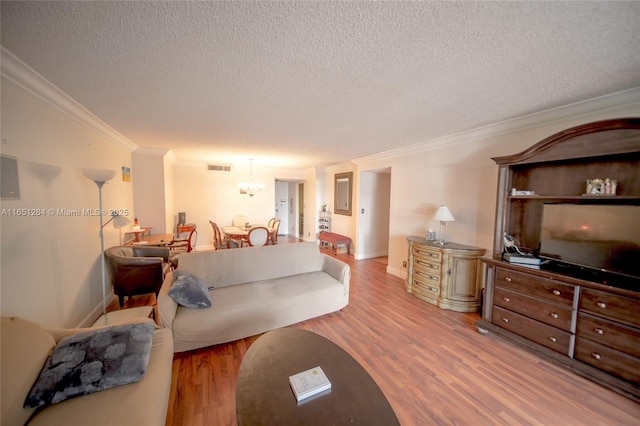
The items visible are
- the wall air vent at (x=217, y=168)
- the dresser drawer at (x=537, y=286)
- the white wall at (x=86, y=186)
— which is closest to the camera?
the white wall at (x=86, y=186)

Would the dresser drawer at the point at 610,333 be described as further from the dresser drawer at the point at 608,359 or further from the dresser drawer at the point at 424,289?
the dresser drawer at the point at 424,289

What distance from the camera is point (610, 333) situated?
182 cm

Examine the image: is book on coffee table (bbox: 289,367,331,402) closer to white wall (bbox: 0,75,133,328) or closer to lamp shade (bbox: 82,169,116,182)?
white wall (bbox: 0,75,133,328)

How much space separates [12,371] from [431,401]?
8.07 ft

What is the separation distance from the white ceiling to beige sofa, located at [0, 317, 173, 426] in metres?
1.72

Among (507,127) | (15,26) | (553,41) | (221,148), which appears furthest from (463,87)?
(221,148)

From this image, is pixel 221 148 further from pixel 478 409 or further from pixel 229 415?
pixel 478 409

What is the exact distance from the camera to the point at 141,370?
4.28 feet

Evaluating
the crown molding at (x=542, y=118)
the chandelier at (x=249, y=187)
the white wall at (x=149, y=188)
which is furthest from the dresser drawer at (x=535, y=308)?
the white wall at (x=149, y=188)

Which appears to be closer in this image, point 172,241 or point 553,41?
point 553,41

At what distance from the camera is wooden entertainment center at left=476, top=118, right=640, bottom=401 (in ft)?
5.83

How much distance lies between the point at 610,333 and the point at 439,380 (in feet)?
4.64

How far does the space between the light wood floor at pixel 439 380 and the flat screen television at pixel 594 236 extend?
101 centimetres

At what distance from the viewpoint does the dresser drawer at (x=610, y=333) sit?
1728mm
